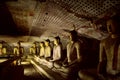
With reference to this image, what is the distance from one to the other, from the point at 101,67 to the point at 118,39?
35.0 inches

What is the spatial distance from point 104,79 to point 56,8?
7.64ft

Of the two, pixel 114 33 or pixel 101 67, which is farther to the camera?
pixel 101 67

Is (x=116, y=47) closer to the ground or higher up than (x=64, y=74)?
higher up

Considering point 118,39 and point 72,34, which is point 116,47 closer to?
point 118,39

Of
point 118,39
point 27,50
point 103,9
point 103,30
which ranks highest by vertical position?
point 103,9

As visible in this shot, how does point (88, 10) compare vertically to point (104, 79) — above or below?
above

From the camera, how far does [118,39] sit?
361cm

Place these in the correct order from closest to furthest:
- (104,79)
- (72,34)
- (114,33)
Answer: (104,79), (114,33), (72,34)

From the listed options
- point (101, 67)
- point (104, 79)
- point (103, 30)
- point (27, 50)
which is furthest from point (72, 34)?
point (27, 50)

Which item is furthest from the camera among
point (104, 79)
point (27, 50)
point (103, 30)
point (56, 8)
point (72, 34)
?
point (27, 50)

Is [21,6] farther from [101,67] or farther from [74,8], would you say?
[101,67]

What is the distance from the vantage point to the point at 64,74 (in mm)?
4391

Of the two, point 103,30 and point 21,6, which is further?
point 103,30

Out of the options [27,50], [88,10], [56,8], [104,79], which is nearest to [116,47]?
[104,79]
